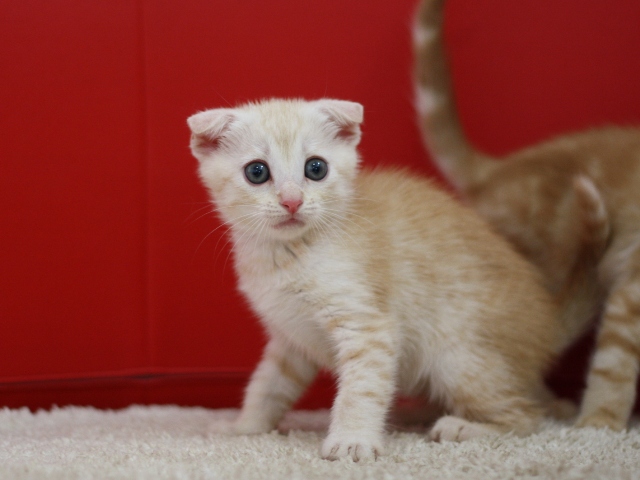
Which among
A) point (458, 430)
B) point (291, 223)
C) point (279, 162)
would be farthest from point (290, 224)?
point (458, 430)

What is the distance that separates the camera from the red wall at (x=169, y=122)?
5.72ft

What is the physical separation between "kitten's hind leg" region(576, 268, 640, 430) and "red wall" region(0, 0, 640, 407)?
401mm

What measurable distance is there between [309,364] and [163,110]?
2.65ft

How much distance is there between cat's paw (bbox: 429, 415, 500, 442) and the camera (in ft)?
4.34

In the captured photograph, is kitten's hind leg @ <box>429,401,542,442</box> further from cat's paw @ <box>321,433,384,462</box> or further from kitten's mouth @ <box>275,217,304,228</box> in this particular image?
kitten's mouth @ <box>275,217,304,228</box>

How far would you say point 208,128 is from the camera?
1.33 meters

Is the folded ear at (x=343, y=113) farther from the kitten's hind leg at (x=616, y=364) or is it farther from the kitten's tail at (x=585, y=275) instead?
the kitten's hind leg at (x=616, y=364)

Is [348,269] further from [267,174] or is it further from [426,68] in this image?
[426,68]

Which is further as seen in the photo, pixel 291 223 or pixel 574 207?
pixel 574 207

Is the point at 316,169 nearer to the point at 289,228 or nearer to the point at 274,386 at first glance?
the point at 289,228

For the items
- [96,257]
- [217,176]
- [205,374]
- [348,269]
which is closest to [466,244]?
[348,269]

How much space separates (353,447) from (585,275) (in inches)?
32.6

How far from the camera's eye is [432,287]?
1.42 m

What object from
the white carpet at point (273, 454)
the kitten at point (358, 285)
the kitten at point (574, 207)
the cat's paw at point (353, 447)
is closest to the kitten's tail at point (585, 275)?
the kitten at point (574, 207)
